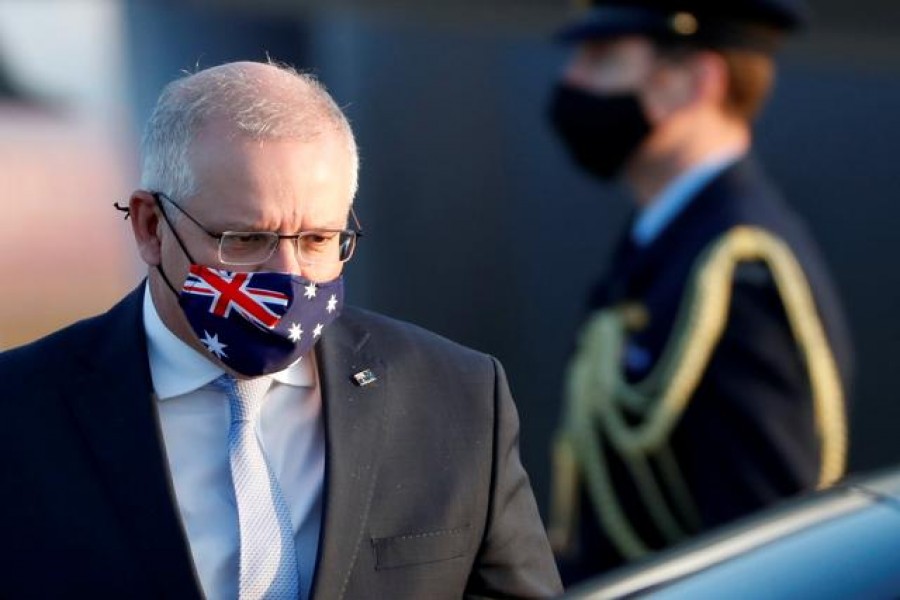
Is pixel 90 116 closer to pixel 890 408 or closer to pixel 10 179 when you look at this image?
pixel 10 179

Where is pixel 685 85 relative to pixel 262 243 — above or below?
below

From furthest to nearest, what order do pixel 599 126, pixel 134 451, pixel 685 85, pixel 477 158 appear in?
pixel 477 158
pixel 599 126
pixel 685 85
pixel 134 451

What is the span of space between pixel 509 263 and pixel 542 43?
0.94 metres

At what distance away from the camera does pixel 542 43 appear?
7.04m

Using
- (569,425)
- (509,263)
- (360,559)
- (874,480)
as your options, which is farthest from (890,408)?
(360,559)

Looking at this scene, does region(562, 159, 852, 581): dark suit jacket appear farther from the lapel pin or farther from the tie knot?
the tie knot

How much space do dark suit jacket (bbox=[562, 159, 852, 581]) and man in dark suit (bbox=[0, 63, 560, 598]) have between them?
1.48 metres

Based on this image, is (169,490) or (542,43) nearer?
(169,490)

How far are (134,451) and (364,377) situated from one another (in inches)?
13.0

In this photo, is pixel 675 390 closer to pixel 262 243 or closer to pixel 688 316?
pixel 688 316

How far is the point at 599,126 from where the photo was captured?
172 inches

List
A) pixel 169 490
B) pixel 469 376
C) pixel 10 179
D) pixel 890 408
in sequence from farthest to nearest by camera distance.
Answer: pixel 890 408, pixel 10 179, pixel 469 376, pixel 169 490

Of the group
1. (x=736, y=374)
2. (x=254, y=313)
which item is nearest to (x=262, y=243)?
(x=254, y=313)

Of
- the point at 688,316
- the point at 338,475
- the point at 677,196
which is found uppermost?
the point at 338,475
